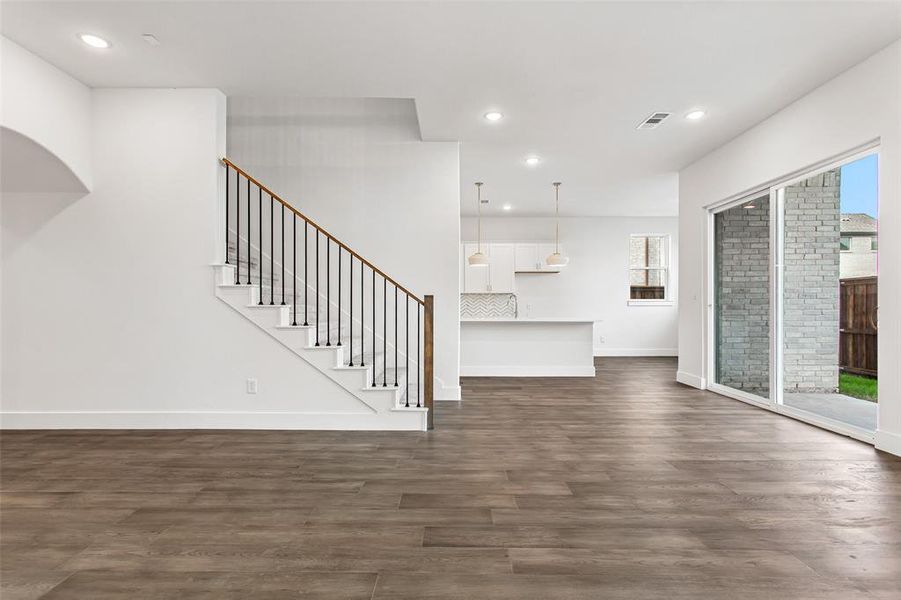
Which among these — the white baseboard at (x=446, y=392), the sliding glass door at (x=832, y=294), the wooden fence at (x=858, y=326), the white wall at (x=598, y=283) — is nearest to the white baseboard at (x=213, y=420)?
the white baseboard at (x=446, y=392)

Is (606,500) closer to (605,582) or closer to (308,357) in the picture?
(605,582)

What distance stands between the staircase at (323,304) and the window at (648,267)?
261 inches

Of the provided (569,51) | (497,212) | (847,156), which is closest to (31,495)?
(569,51)

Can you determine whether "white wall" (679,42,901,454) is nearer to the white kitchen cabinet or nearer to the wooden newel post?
the wooden newel post

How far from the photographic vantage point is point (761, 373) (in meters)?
4.99

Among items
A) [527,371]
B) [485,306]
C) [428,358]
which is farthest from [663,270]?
[428,358]

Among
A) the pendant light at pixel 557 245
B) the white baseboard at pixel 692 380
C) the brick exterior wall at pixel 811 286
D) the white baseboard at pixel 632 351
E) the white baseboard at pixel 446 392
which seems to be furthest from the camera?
the white baseboard at pixel 632 351

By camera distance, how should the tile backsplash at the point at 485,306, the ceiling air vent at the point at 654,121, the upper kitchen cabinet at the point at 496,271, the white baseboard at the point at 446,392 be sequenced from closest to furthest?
1. the ceiling air vent at the point at 654,121
2. the white baseboard at the point at 446,392
3. the upper kitchen cabinet at the point at 496,271
4. the tile backsplash at the point at 485,306

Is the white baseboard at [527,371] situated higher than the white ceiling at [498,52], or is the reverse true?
the white ceiling at [498,52]

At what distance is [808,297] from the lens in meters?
4.49

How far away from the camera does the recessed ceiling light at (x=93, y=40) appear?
3314 millimetres

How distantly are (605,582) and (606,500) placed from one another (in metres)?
0.79

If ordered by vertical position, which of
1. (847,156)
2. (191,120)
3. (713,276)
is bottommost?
(713,276)

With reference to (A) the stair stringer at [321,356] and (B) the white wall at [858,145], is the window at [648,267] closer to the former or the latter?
(B) the white wall at [858,145]
